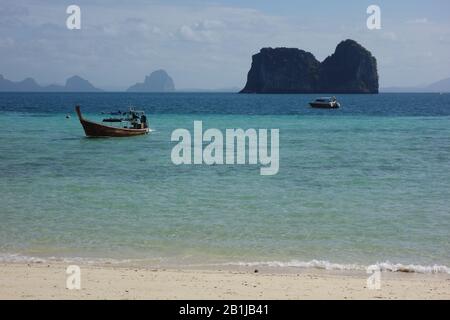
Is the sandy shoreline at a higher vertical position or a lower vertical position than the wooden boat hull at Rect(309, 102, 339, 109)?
lower

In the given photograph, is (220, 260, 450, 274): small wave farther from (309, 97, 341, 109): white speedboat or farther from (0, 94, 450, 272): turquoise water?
(309, 97, 341, 109): white speedboat

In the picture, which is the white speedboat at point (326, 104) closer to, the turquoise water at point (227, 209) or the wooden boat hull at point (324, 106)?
the wooden boat hull at point (324, 106)

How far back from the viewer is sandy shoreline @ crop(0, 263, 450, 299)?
33.0ft

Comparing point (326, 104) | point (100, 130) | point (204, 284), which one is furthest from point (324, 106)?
point (204, 284)

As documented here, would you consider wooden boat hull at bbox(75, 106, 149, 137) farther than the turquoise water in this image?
Yes

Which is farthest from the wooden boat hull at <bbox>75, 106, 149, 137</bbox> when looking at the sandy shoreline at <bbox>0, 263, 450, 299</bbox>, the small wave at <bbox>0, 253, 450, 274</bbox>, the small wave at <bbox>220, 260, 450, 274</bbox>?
the small wave at <bbox>220, 260, 450, 274</bbox>

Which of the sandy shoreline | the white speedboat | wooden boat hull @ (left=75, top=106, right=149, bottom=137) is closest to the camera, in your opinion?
the sandy shoreline

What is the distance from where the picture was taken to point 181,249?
1395 cm

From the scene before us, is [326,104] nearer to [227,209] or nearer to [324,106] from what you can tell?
[324,106]

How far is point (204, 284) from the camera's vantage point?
1078cm

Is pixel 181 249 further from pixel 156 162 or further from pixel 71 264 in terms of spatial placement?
pixel 156 162

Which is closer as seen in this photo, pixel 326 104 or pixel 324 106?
pixel 326 104

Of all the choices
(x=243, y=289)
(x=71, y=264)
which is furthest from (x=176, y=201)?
(x=243, y=289)
